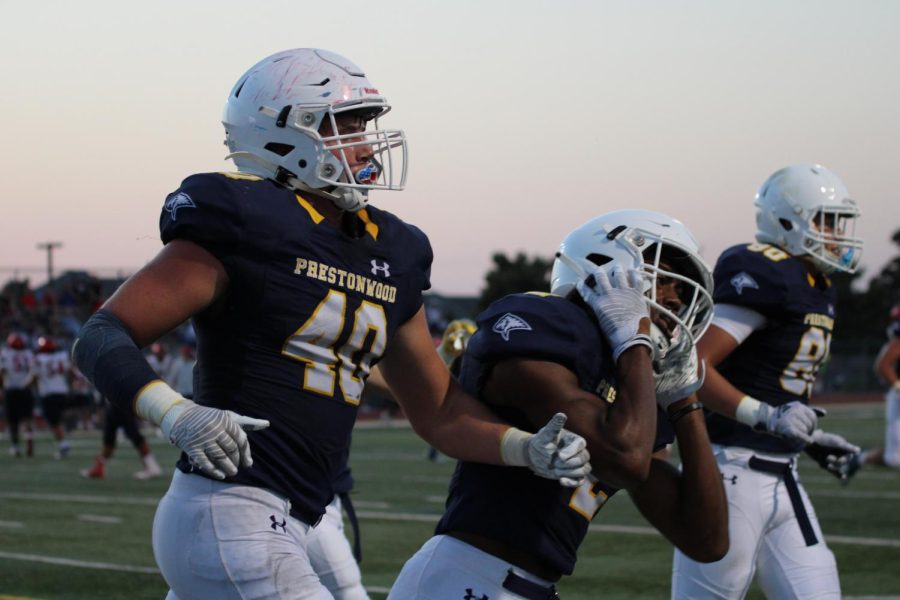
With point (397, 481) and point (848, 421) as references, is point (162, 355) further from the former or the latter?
point (848, 421)

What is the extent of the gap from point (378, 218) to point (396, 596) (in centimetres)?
94

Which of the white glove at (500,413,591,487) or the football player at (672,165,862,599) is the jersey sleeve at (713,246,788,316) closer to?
the football player at (672,165,862,599)

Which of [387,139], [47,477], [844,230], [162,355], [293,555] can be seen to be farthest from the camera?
[162,355]

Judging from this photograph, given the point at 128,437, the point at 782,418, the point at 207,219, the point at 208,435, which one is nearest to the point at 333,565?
the point at 782,418

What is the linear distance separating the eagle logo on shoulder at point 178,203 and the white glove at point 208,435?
52 cm

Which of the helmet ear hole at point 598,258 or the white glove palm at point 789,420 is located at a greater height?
the helmet ear hole at point 598,258

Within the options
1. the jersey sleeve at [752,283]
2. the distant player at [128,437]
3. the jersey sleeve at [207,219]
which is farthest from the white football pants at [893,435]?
the jersey sleeve at [207,219]

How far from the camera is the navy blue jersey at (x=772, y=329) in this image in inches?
213

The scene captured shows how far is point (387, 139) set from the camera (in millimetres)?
3459

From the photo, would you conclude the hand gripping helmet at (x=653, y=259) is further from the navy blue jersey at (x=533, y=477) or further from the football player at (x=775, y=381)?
the football player at (x=775, y=381)

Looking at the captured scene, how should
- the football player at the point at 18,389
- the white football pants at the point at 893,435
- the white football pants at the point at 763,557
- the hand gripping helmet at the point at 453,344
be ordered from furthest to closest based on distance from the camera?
the football player at the point at 18,389 → the white football pants at the point at 893,435 → the hand gripping helmet at the point at 453,344 → the white football pants at the point at 763,557

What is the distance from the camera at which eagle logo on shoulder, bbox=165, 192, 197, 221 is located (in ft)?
10.2

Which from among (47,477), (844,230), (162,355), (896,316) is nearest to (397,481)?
(47,477)

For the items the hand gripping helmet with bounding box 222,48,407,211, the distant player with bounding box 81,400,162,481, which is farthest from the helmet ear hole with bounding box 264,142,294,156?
the distant player with bounding box 81,400,162,481
